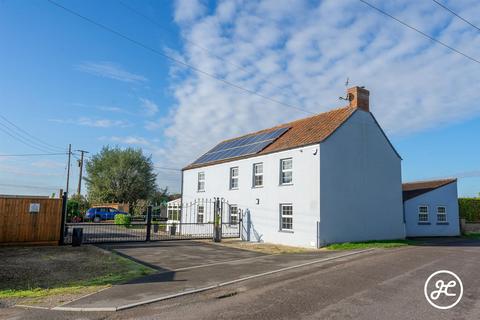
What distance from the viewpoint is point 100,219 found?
44.9m

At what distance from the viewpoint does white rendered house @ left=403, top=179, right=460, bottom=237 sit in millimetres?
27031

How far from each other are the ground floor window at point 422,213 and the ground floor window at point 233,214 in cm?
1360

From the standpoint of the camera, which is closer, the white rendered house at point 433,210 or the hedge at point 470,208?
the white rendered house at point 433,210

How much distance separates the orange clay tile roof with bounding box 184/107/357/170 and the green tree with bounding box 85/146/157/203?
33.7m

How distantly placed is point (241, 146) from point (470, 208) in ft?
77.9

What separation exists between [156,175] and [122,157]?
618 cm

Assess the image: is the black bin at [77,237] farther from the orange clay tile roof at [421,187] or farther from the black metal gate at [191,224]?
the orange clay tile roof at [421,187]

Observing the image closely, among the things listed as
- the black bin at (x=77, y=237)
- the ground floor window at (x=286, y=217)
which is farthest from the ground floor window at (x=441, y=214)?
the black bin at (x=77, y=237)

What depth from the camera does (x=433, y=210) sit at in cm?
2817

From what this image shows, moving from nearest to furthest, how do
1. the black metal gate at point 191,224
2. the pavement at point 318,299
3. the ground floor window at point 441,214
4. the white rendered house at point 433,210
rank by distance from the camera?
1. the pavement at point 318,299
2. the black metal gate at point 191,224
3. the white rendered house at point 433,210
4. the ground floor window at point 441,214

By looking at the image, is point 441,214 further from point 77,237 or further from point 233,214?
point 77,237

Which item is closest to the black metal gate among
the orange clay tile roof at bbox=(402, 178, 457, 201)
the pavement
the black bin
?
the black bin

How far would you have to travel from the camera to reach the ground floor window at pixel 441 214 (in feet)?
A: 93.2

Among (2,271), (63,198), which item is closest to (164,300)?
(2,271)
